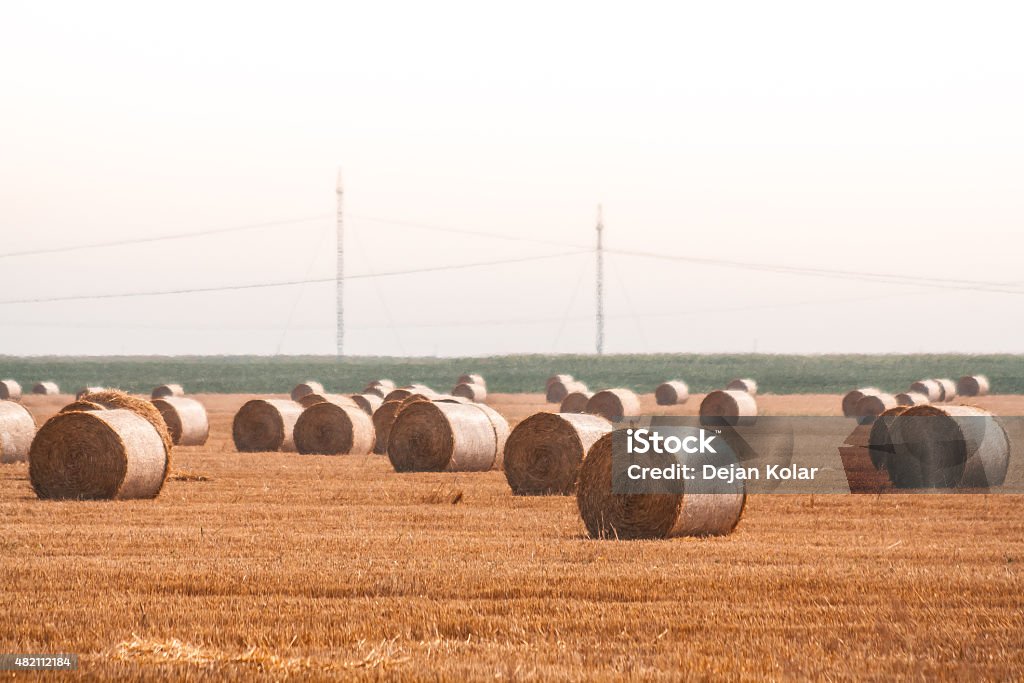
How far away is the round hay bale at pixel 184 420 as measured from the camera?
1515 inches

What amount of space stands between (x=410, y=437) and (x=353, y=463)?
3103 mm

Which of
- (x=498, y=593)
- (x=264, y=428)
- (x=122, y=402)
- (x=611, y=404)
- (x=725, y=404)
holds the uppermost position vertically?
(x=122, y=402)

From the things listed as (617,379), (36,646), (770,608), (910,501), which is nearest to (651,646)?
(770,608)

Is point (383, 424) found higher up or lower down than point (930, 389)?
lower down

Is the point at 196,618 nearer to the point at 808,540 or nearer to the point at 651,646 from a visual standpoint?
the point at 651,646

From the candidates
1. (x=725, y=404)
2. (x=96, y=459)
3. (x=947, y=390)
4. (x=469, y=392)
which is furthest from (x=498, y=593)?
(x=947, y=390)

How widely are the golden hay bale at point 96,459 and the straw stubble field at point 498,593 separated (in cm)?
87

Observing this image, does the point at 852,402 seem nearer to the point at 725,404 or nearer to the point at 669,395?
the point at 725,404

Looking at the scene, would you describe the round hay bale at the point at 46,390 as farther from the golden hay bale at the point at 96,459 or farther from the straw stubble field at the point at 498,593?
the straw stubble field at the point at 498,593

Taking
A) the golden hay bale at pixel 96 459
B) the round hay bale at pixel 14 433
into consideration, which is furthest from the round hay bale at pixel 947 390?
the golden hay bale at pixel 96 459

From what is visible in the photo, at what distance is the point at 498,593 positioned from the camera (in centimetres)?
1300

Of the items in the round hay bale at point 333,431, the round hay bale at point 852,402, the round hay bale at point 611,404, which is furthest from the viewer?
the round hay bale at point 852,402

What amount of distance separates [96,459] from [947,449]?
550 inches

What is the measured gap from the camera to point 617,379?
315 feet
